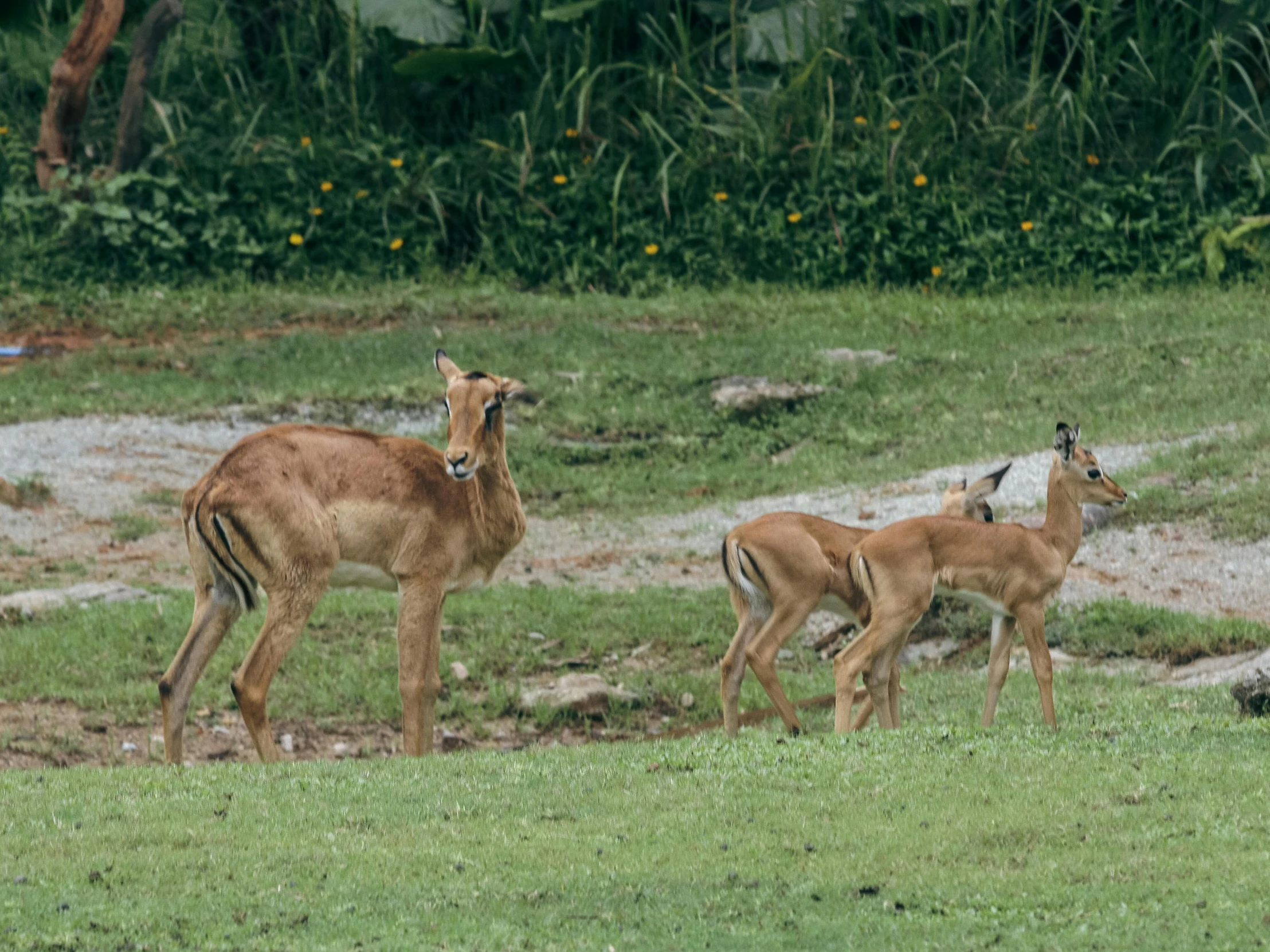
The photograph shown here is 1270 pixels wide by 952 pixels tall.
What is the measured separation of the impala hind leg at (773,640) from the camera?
7789 mm

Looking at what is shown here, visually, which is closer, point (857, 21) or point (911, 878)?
point (911, 878)

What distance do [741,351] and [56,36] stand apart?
970 cm

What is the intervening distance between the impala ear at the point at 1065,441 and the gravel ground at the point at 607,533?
91.8 inches

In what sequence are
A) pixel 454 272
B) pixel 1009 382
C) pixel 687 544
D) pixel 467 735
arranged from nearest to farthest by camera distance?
pixel 467 735, pixel 687 544, pixel 1009 382, pixel 454 272

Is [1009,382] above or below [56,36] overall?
below

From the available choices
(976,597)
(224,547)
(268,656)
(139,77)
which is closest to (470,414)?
(224,547)

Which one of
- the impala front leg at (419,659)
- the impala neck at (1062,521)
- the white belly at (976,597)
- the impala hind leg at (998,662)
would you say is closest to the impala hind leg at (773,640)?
the white belly at (976,597)

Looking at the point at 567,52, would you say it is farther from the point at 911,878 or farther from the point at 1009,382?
the point at 911,878

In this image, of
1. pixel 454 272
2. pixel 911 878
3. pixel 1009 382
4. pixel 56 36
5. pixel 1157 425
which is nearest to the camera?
pixel 911 878

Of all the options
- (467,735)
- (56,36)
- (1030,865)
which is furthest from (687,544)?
(56,36)

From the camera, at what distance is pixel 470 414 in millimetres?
7934

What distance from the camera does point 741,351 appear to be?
1598 cm

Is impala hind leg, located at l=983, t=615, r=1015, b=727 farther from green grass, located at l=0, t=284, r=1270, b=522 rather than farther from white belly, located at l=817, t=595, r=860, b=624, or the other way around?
green grass, located at l=0, t=284, r=1270, b=522

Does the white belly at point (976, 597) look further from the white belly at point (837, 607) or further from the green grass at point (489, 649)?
the green grass at point (489, 649)
